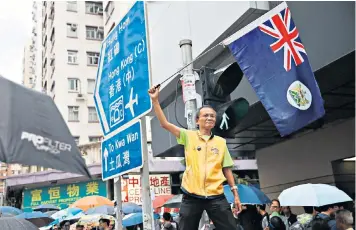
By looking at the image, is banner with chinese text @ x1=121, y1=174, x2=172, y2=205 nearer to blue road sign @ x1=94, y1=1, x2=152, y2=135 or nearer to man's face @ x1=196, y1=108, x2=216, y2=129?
blue road sign @ x1=94, y1=1, x2=152, y2=135

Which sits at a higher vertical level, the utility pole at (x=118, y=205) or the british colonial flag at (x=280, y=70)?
the british colonial flag at (x=280, y=70)

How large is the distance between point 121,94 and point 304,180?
30.7 feet

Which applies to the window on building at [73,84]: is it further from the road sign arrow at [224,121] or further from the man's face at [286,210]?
the road sign arrow at [224,121]

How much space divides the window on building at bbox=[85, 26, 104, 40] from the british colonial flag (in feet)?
92.3

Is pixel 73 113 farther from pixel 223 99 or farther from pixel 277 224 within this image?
pixel 223 99

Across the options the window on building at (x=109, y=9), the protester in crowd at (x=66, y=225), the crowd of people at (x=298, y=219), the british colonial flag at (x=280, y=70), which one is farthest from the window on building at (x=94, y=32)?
the british colonial flag at (x=280, y=70)

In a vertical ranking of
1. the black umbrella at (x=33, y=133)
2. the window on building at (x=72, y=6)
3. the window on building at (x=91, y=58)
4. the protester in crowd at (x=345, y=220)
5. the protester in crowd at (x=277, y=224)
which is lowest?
the protester in crowd at (x=277, y=224)

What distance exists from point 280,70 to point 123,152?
90.9 inches

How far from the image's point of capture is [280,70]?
516 centimetres

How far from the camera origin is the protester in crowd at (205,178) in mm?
3285

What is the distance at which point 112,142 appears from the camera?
422 cm

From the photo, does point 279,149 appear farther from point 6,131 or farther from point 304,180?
point 6,131

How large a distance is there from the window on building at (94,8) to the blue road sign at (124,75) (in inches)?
1157

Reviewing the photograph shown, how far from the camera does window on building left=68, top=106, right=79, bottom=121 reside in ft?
96.7
